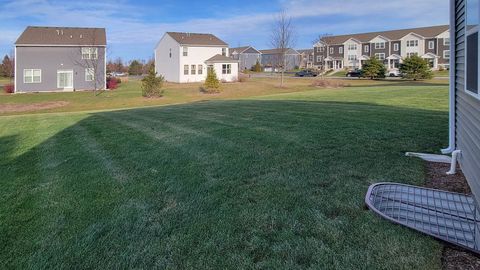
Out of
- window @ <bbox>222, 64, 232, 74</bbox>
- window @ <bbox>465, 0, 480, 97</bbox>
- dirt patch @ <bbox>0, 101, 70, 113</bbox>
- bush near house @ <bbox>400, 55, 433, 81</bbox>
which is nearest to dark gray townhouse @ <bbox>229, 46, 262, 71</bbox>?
window @ <bbox>222, 64, 232, 74</bbox>

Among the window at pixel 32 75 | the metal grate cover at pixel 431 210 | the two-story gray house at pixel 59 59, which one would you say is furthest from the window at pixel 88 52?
the metal grate cover at pixel 431 210

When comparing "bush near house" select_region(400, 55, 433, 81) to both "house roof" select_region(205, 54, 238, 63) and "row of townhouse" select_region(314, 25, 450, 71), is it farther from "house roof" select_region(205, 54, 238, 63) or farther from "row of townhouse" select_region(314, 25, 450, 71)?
"row of townhouse" select_region(314, 25, 450, 71)

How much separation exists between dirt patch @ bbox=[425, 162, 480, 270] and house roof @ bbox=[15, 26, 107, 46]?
A: 40.4 meters

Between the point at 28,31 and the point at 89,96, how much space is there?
12284mm

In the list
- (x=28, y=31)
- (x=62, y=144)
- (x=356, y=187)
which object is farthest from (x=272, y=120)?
(x=28, y=31)

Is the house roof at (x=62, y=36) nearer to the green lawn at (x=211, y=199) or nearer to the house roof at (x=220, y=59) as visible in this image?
the house roof at (x=220, y=59)

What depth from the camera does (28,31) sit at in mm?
40344

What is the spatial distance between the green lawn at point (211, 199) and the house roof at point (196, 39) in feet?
133

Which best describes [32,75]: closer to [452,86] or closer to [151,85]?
[151,85]

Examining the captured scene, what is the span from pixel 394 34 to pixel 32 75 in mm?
60969

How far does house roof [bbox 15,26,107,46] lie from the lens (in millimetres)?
39375

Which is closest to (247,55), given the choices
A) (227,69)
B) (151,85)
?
(227,69)

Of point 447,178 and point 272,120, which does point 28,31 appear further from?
point 447,178

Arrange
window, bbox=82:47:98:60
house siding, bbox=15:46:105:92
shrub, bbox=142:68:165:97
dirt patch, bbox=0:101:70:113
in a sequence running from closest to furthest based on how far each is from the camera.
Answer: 1. dirt patch, bbox=0:101:70:113
2. shrub, bbox=142:68:165:97
3. house siding, bbox=15:46:105:92
4. window, bbox=82:47:98:60
